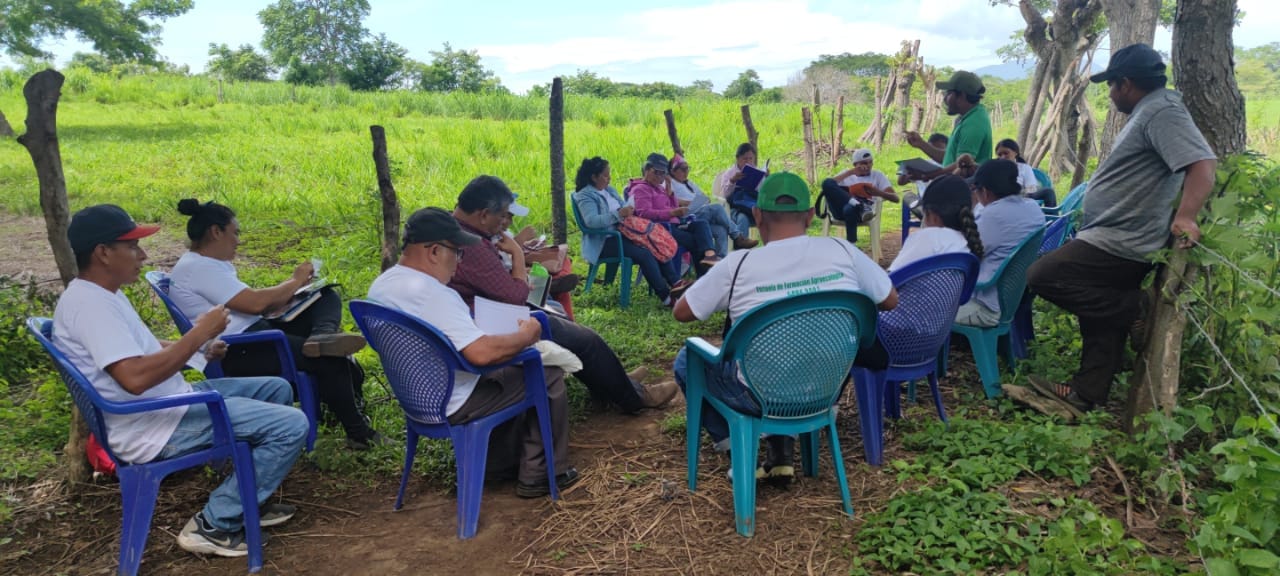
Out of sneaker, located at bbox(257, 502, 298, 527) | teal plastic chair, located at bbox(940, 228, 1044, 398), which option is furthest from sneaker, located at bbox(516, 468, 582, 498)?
teal plastic chair, located at bbox(940, 228, 1044, 398)

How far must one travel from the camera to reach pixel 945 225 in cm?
372

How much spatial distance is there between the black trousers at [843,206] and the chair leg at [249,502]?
6.13 metres

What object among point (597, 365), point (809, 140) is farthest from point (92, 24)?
point (597, 365)

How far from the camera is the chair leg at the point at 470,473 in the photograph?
2.93 metres

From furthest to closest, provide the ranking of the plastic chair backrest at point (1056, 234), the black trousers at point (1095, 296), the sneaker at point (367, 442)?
the plastic chair backrest at point (1056, 234)
the sneaker at point (367, 442)
the black trousers at point (1095, 296)

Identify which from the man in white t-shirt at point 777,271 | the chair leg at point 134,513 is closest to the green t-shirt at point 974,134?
the man in white t-shirt at point 777,271

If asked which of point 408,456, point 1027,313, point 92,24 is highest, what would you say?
point 92,24

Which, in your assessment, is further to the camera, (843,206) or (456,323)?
(843,206)

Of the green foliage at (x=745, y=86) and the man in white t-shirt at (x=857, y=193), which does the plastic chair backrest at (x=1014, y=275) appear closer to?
the man in white t-shirt at (x=857, y=193)

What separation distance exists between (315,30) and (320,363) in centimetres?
4422

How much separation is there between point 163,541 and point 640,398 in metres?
2.23

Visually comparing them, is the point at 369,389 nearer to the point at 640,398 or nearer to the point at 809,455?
the point at 640,398

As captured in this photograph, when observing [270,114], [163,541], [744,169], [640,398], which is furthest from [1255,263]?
[270,114]

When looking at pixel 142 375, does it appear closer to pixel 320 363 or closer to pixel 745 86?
pixel 320 363
